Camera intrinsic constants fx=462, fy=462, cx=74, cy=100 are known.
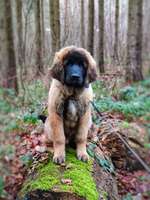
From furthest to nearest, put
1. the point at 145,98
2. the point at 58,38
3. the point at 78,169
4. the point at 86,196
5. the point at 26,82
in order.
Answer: the point at 58,38, the point at 26,82, the point at 78,169, the point at 86,196, the point at 145,98

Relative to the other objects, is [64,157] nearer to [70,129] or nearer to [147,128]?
[70,129]

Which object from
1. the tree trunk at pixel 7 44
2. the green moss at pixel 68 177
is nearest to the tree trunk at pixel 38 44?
the tree trunk at pixel 7 44

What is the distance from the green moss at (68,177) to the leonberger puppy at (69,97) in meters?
0.13

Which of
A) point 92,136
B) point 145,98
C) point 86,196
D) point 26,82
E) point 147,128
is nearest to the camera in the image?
point 147,128

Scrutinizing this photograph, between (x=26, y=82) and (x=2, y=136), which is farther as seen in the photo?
(x=26, y=82)

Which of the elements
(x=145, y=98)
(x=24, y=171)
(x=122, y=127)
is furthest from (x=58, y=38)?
(x=145, y=98)

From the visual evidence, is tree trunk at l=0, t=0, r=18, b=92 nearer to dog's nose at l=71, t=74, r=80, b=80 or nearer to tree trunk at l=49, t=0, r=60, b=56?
tree trunk at l=49, t=0, r=60, b=56

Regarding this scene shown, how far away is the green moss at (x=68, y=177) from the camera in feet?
16.6

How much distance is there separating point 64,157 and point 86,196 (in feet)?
2.88

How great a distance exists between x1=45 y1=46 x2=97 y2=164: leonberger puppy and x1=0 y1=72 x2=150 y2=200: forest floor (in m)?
0.48

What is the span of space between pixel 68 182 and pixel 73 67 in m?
1.40

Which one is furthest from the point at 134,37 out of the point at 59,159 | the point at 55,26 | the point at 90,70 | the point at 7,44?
the point at 59,159

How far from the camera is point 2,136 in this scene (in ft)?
14.5

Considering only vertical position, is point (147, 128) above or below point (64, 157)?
above
